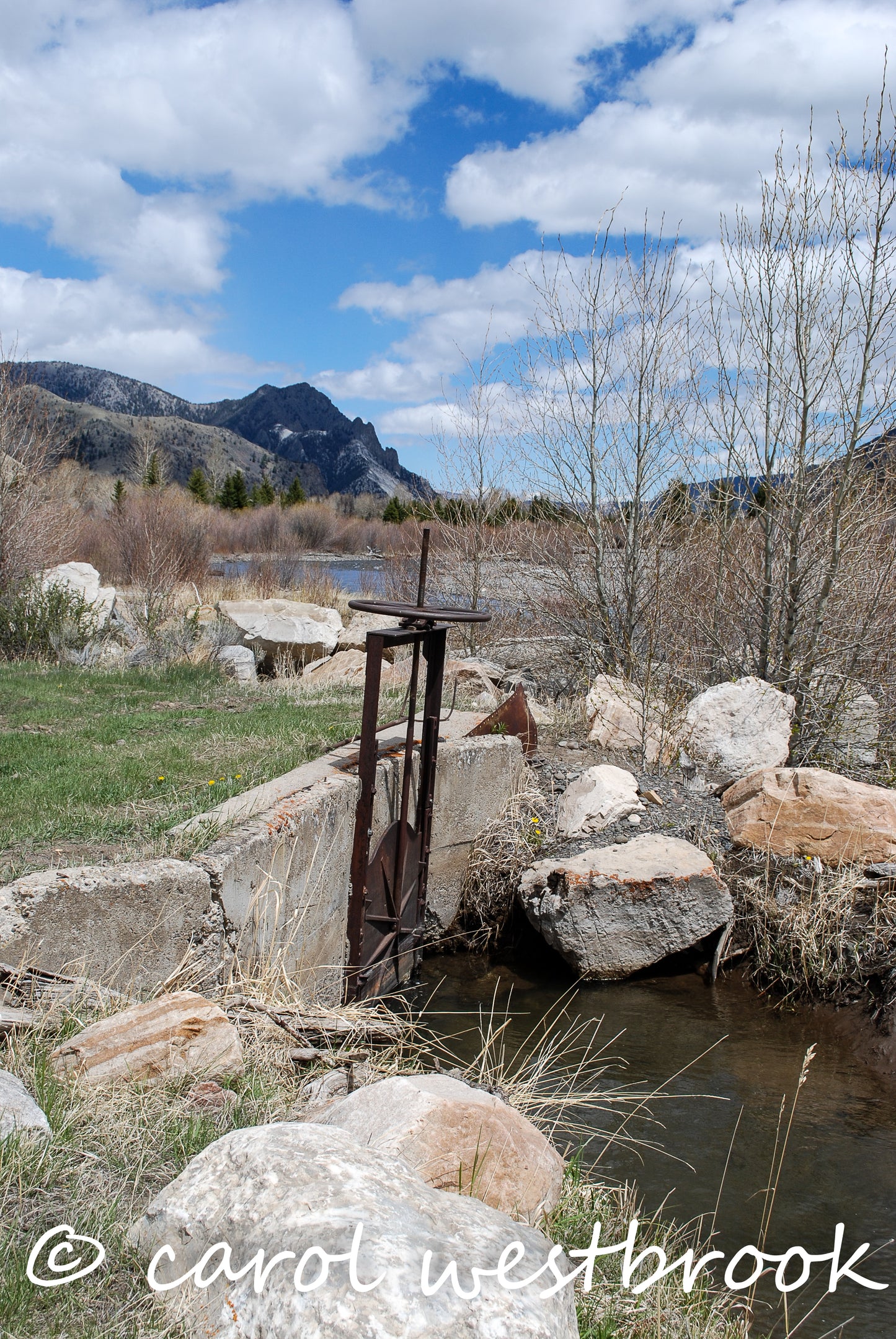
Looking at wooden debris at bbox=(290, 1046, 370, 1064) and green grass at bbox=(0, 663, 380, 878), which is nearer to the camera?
wooden debris at bbox=(290, 1046, 370, 1064)

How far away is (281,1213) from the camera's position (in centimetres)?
183

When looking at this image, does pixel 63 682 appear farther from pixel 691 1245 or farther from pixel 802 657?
pixel 691 1245

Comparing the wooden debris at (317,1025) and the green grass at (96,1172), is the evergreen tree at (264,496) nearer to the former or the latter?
the wooden debris at (317,1025)

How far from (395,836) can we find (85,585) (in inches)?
401

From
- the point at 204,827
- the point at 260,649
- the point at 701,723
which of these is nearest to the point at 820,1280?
the point at 204,827

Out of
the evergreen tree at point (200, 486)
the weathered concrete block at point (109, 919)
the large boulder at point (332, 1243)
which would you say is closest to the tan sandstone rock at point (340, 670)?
the weathered concrete block at point (109, 919)

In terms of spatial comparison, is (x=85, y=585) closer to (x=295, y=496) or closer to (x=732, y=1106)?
(x=732, y=1106)

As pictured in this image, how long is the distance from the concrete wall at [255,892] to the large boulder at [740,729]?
2.19m

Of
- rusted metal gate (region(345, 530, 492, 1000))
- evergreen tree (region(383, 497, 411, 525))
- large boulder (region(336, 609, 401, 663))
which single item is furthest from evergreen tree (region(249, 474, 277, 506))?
rusted metal gate (region(345, 530, 492, 1000))

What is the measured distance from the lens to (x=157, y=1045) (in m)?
3.18

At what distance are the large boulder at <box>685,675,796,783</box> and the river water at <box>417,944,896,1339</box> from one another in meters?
2.23

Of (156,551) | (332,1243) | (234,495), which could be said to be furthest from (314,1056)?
(234,495)

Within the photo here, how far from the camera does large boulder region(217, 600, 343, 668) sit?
1372 centimetres

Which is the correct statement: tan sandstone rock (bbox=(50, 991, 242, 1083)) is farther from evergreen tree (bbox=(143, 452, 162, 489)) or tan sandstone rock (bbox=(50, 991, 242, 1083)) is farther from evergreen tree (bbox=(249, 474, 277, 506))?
evergreen tree (bbox=(249, 474, 277, 506))
